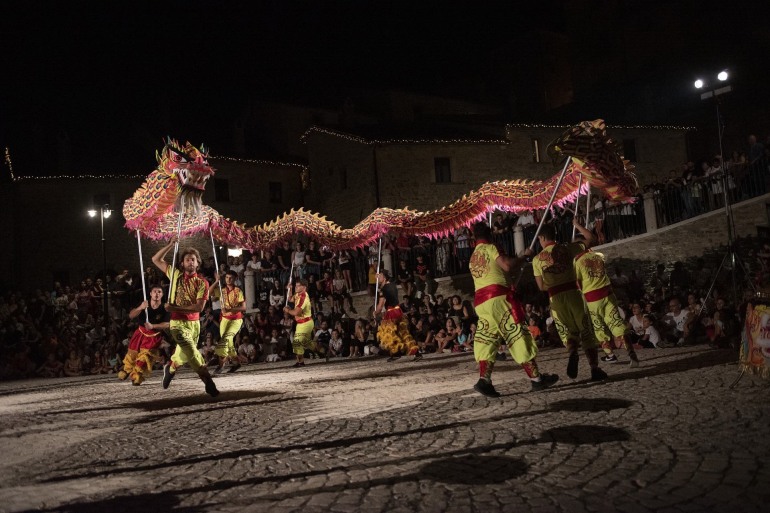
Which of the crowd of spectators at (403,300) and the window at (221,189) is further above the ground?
the window at (221,189)

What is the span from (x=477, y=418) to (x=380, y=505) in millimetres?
2540

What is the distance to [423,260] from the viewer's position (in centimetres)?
2034

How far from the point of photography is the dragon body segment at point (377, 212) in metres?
9.40

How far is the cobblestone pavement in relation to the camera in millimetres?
3928

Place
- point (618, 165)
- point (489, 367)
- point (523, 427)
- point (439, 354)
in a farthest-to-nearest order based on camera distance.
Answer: point (439, 354) < point (618, 165) < point (489, 367) < point (523, 427)

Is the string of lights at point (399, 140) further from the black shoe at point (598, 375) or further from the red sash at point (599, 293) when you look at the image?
the black shoe at point (598, 375)

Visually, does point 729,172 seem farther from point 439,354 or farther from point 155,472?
point 155,472

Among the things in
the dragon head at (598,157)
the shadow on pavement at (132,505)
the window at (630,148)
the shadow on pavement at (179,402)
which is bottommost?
the shadow on pavement at (179,402)

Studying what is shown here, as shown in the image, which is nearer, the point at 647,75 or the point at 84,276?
the point at 84,276

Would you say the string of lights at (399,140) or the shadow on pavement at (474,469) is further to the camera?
the string of lights at (399,140)

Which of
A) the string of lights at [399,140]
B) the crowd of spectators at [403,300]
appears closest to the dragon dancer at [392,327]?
the crowd of spectators at [403,300]

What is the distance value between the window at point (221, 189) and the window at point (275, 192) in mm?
2500

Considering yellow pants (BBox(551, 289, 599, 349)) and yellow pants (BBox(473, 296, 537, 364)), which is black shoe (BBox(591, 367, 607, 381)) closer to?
yellow pants (BBox(551, 289, 599, 349))

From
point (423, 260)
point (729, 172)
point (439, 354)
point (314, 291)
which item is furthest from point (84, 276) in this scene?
point (729, 172)
